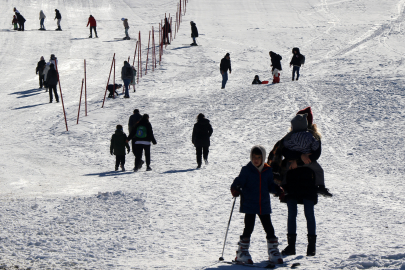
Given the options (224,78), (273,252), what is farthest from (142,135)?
(224,78)

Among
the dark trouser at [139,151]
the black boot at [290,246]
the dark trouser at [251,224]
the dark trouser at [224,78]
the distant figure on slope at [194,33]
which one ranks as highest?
the distant figure on slope at [194,33]

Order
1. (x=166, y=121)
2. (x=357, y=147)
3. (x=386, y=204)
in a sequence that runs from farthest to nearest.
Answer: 1. (x=166, y=121)
2. (x=357, y=147)
3. (x=386, y=204)

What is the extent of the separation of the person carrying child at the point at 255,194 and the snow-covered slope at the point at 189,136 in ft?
0.89

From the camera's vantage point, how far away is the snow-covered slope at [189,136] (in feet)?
19.0

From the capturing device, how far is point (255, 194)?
4.93 meters

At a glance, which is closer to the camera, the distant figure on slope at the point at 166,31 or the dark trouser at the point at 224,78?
the dark trouser at the point at 224,78

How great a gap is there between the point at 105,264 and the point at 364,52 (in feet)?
69.8

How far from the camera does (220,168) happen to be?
441 inches

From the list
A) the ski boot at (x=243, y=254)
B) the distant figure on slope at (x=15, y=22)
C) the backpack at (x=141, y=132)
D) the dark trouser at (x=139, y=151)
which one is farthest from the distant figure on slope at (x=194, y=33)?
the ski boot at (x=243, y=254)

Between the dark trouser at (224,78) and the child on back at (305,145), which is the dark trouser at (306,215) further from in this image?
the dark trouser at (224,78)

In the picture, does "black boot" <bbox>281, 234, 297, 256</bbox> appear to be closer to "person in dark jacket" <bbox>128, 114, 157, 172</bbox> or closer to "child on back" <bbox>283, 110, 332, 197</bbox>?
"child on back" <bbox>283, 110, 332, 197</bbox>

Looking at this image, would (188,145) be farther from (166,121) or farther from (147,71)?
(147,71)

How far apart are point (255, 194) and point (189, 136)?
964cm

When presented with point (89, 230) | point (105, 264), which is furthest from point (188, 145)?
point (105, 264)
